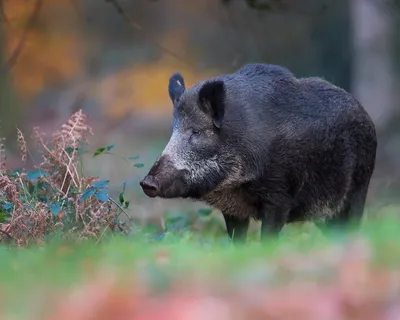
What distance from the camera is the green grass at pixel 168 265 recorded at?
3.43m

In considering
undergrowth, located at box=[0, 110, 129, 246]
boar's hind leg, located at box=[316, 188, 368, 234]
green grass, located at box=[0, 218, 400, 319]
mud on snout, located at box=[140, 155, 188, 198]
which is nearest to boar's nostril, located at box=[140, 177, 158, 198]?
mud on snout, located at box=[140, 155, 188, 198]

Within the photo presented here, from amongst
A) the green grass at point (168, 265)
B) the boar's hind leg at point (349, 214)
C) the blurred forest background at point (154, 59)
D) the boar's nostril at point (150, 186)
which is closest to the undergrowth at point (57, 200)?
the boar's nostril at point (150, 186)

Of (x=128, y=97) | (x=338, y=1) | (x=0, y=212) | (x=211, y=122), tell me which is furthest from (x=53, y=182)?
(x=338, y=1)

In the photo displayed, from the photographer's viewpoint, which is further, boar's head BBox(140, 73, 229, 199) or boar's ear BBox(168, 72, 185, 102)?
boar's ear BBox(168, 72, 185, 102)

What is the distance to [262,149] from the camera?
636cm

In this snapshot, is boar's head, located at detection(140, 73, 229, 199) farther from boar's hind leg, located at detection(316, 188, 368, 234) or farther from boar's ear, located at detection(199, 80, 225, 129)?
boar's hind leg, located at detection(316, 188, 368, 234)

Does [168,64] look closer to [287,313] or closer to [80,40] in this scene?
[80,40]

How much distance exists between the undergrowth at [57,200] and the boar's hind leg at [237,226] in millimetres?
751

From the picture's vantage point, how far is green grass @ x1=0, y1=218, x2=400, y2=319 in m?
3.43

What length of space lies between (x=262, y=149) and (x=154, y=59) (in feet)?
34.3

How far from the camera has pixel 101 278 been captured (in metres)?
3.54

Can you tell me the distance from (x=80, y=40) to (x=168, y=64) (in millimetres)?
1908

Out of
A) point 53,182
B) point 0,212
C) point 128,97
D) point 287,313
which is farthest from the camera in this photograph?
point 128,97

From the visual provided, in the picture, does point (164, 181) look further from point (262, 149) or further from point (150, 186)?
point (262, 149)
